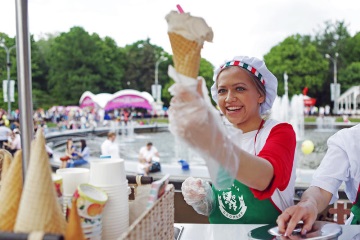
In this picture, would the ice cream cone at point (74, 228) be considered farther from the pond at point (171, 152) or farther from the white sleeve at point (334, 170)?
the pond at point (171, 152)

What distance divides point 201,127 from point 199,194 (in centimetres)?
87

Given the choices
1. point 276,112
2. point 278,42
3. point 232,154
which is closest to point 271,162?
point 232,154

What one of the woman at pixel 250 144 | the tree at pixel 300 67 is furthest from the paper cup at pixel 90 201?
the tree at pixel 300 67

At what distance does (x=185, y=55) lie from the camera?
80 centimetres

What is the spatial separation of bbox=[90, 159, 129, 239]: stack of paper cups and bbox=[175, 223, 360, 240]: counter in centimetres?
53

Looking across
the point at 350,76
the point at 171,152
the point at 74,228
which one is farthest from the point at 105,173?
the point at 350,76

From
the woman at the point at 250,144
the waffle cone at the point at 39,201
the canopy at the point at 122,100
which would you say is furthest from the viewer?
the canopy at the point at 122,100

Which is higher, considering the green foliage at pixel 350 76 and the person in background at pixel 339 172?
the green foliage at pixel 350 76

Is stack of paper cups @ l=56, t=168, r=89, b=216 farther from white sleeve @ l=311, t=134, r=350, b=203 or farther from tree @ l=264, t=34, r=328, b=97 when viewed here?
tree @ l=264, t=34, r=328, b=97

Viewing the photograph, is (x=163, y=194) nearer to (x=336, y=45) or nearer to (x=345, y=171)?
(x=345, y=171)

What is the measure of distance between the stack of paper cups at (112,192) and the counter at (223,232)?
0.53 meters

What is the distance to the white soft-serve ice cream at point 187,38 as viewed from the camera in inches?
30.9

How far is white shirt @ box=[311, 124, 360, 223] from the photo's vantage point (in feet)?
5.23

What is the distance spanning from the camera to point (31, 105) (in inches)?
31.4
